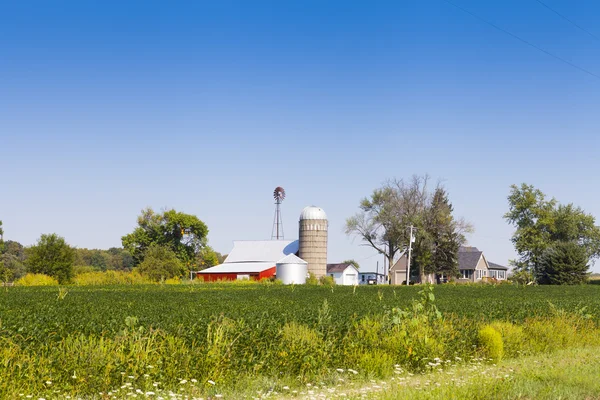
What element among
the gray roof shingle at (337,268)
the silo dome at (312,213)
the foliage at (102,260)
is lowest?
the gray roof shingle at (337,268)

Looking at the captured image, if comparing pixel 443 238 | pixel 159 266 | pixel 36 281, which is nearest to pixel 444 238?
pixel 443 238

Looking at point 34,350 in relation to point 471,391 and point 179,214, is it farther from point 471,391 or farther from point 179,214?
point 179,214

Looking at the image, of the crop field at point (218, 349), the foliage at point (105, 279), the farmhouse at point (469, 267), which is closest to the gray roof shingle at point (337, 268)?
the farmhouse at point (469, 267)

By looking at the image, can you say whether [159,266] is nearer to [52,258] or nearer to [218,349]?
[52,258]

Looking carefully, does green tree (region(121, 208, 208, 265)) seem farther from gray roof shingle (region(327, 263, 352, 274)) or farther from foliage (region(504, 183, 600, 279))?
foliage (region(504, 183, 600, 279))

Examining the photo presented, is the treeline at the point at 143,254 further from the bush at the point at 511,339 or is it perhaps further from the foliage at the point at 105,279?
the bush at the point at 511,339

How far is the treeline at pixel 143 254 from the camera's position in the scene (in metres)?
65.5

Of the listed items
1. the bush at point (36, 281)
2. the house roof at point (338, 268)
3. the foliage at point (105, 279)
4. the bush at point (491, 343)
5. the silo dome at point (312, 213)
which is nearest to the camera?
the bush at point (491, 343)

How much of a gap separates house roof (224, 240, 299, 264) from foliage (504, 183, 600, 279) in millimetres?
33802

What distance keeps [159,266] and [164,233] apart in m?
27.3

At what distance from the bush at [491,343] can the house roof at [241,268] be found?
72149 millimetres

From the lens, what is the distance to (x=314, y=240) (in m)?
90.6

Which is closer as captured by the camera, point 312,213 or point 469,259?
point 312,213

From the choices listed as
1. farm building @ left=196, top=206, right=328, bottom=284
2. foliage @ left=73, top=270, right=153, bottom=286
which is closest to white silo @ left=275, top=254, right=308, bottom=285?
farm building @ left=196, top=206, right=328, bottom=284
